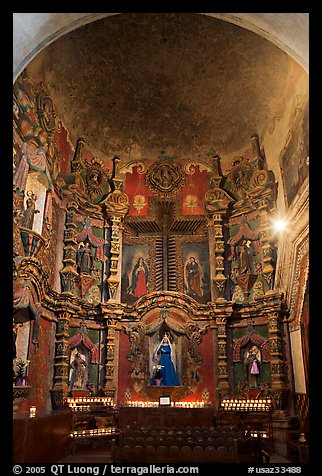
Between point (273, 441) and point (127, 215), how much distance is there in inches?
357

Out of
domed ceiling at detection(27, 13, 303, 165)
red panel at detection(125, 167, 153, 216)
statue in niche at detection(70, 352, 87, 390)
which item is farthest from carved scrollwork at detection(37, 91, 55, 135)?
statue in niche at detection(70, 352, 87, 390)

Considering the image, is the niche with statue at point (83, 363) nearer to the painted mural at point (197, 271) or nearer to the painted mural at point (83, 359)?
the painted mural at point (83, 359)

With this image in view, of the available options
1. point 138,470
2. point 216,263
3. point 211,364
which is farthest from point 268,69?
point 138,470

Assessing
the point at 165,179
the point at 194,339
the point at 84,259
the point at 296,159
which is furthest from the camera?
the point at 165,179

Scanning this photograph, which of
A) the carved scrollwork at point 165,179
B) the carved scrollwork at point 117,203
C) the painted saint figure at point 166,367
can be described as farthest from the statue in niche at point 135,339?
the carved scrollwork at point 165,179

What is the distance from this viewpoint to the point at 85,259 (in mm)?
14352

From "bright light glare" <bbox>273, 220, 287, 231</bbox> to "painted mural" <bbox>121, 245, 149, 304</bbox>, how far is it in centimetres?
499

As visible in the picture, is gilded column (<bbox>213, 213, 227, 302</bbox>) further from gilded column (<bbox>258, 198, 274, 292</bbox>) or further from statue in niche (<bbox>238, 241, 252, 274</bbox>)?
gilded column (<bbox>258, 198, 274, 292</bbox>)

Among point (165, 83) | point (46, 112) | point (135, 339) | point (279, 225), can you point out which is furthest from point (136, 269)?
point (165, 83)

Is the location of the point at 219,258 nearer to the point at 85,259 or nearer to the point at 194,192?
the point at 194,192

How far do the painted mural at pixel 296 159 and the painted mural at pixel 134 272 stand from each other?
5.86m

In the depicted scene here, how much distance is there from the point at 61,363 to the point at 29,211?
182 inches

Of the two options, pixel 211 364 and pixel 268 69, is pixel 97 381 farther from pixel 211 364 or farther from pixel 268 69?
pixel 268 69

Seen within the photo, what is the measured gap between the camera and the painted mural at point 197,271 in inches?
595
